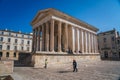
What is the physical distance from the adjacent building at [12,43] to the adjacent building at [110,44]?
3455 cm

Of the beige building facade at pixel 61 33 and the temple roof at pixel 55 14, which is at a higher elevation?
the temple roof at pixel 55 14

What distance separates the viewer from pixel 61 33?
29.7 meters

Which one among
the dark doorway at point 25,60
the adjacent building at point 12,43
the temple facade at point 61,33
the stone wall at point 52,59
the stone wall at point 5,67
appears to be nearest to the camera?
the stone wall at point 5,67

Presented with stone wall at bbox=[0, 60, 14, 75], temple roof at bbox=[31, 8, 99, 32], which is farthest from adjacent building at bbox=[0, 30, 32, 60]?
stone wall at bbox=[0, 60, 14, 75]

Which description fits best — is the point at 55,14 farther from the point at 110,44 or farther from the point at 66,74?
the point at 110,44

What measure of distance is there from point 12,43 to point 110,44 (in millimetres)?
42398

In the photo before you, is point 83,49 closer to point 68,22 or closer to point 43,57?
point 68,22

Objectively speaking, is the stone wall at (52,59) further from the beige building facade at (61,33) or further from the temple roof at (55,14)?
the temple roof at (55,14)

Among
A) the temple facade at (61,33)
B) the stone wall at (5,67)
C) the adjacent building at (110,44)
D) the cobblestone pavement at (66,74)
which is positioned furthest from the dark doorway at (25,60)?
the adjacent building at (110,44)

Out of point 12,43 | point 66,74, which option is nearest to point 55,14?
point 66,74

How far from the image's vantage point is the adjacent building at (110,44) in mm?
42856

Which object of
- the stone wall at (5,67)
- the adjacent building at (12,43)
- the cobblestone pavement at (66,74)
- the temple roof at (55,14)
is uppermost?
the temple roof at (55,14)

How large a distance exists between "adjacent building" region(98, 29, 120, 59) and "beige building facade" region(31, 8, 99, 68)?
13.9 metres

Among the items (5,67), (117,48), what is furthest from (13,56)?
(117,48)
